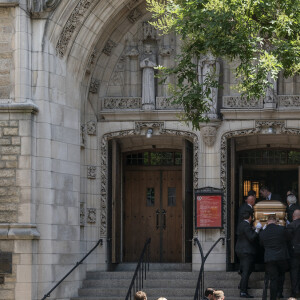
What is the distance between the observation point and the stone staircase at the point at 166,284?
874 inches

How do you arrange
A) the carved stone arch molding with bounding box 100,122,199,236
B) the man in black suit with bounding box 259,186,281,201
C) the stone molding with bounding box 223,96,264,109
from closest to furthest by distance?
1. the man in black suit with bounding box 259,186,281,201
2. the stone molding with bounding box 223,96,264,109
3. the carved stone arch molding with bounding box 100,122,199,236

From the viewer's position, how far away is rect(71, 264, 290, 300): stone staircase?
22188mm

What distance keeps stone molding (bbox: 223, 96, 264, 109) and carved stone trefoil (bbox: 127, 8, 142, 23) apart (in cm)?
275

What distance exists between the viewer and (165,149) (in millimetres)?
25531

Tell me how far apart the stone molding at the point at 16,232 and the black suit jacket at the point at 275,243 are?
4.81 m

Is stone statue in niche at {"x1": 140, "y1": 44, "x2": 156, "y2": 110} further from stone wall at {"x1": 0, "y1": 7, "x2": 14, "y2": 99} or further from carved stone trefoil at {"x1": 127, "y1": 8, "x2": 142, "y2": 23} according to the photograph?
stone wall at {"x1": 0, "y1": 7, "x2": 14, "y2": 99}

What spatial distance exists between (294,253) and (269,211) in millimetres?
1417

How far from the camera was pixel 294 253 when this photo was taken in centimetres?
2112

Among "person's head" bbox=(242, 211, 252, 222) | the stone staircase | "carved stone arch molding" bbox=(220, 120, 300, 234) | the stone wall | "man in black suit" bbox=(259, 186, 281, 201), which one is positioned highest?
the stone wall

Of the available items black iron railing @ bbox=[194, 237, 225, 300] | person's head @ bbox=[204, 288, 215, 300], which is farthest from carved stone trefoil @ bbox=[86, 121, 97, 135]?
person's head @ bbox=[204, 288, 215, 300]

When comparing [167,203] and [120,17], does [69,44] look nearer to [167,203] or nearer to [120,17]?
[120,17]

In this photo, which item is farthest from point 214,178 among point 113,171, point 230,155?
point 113,171

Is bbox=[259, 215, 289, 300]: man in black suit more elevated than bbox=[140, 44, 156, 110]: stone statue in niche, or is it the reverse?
bbox=[140, 44, 156, 110]: stone statue in niche

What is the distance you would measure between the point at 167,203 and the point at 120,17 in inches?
187
